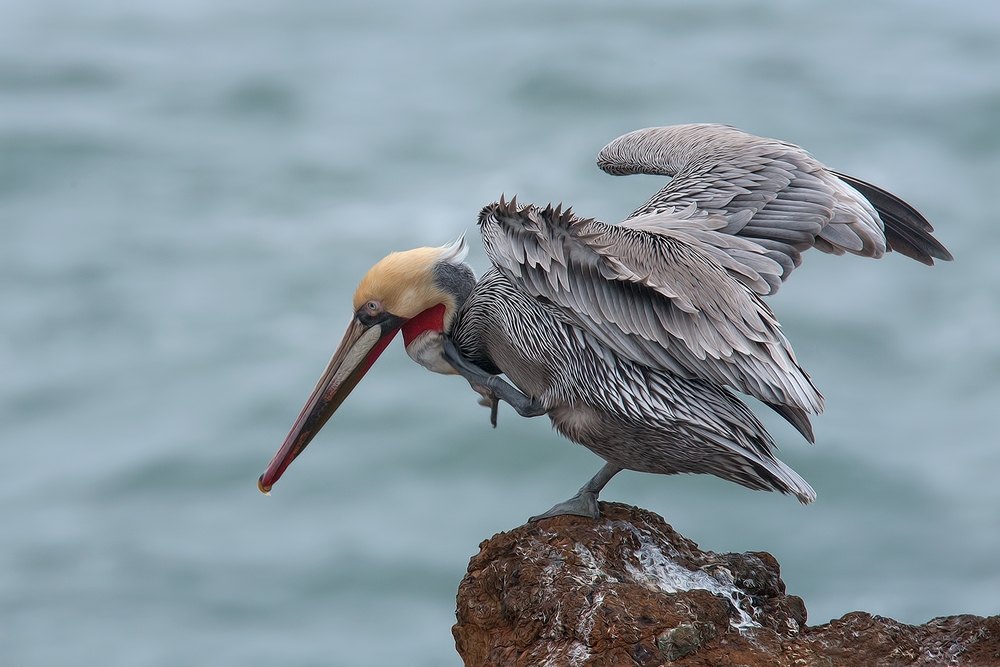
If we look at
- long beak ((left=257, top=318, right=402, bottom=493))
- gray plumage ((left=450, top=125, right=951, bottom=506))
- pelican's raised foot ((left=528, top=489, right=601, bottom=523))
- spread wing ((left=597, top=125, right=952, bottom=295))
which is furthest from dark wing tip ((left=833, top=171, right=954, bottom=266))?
long beak ((left=257, top=318, right=402, bottom=493))

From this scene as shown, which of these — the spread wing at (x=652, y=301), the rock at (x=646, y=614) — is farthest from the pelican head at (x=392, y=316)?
the rock at (x=646, y=614)

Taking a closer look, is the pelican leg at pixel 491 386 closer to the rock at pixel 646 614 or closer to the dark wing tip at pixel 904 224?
the rock at pixel 646 614

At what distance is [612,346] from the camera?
455 centimetres

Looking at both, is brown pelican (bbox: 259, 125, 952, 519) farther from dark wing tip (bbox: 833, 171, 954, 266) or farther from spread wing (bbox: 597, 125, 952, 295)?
dark wing tip (bbox: 833, 171, 954, 266)

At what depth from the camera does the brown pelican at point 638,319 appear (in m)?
4.49

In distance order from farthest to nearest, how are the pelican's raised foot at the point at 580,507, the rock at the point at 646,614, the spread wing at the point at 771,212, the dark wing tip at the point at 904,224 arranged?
the dark wing tip at the point at 904,224 < the spread wing at the point at 771,212 < the pelican's raised foot at the point at 580,507 < the rock at the point at 646,614

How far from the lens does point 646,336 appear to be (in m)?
4.51

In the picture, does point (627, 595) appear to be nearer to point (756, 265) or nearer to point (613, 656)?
point (613, 656)

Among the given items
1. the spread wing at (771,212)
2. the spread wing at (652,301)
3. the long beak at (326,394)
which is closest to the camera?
the spread wing at (652,301)

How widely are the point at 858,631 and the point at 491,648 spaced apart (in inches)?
52.2

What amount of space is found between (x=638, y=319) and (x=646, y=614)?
3.69 feet

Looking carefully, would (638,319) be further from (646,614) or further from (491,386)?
(646,614)

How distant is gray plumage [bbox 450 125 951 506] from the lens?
14.7 feet

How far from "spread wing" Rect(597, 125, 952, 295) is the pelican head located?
83 cm
